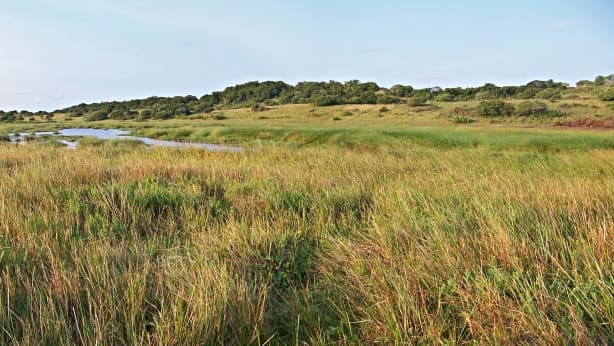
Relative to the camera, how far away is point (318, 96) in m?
91.7

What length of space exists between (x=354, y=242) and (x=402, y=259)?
0.60m

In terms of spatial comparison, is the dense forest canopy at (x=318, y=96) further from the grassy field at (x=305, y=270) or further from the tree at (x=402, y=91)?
the grassy field at (x=305, y=270)

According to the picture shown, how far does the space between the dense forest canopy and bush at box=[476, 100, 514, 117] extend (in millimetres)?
120

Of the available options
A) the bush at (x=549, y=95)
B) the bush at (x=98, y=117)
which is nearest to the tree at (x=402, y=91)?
the bush at (x=549, y=95)

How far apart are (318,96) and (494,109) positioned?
50.3 meters

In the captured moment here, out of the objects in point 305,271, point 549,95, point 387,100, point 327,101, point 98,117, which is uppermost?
point 327,101

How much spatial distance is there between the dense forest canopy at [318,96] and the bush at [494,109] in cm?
12

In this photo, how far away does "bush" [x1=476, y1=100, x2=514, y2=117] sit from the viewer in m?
46.6

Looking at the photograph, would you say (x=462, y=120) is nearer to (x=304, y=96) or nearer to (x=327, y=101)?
(x=327, y=101)

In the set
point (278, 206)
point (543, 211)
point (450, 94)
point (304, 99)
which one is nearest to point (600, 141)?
point (543, 211)

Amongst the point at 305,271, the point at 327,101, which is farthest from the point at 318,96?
the point at 305,271

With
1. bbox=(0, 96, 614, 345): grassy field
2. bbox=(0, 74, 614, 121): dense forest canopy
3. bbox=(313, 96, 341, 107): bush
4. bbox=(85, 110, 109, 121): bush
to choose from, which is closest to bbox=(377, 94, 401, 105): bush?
bbox=(0, 74, 614, 121): dense forest canopy

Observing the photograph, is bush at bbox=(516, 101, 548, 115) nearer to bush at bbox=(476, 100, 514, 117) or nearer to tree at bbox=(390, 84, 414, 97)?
bush at bbox=(476, 100, 514, 117)

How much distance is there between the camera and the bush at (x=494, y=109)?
4663cm
